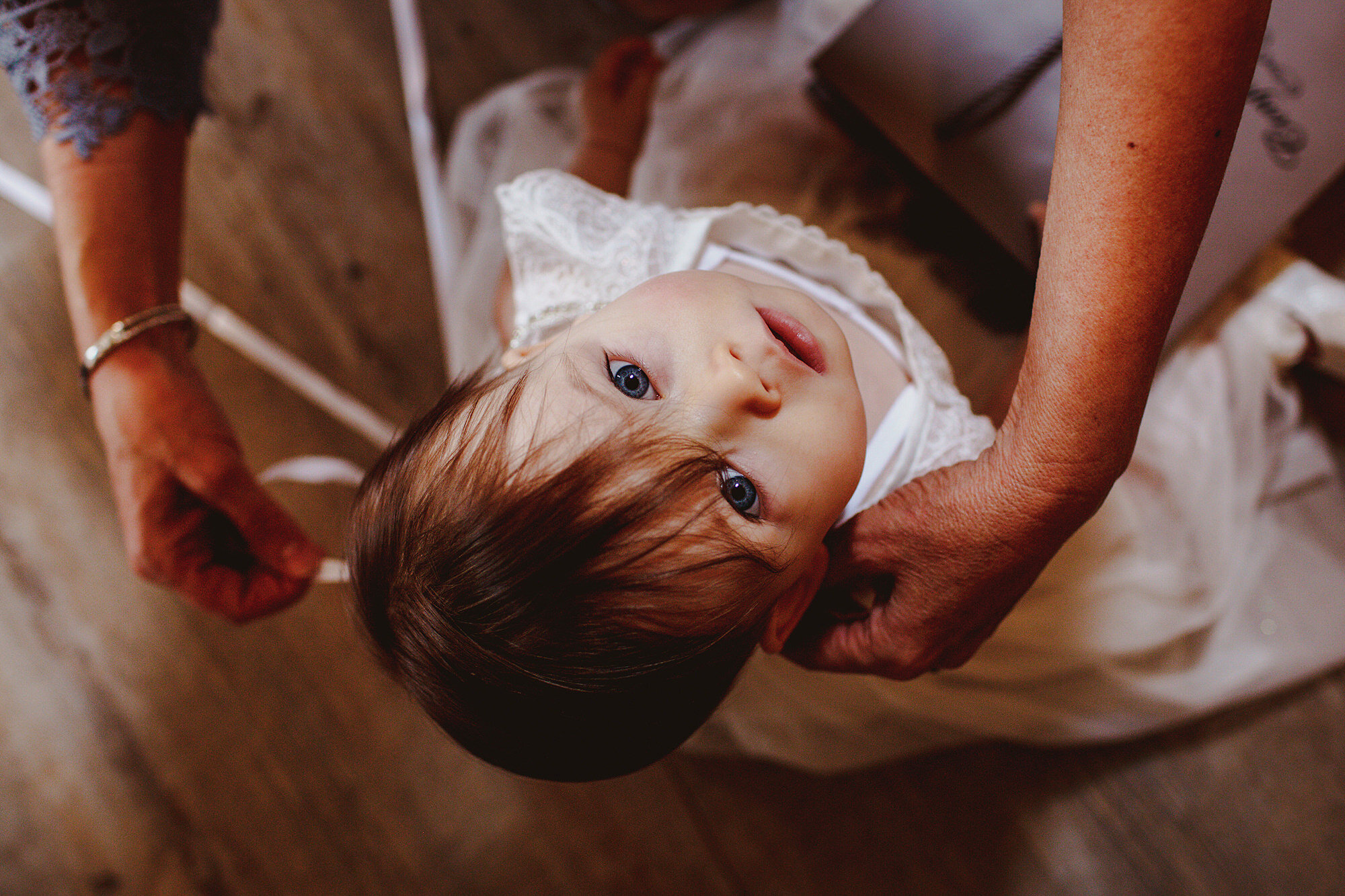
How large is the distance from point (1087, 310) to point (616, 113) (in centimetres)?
57

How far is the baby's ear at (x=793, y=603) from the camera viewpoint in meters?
0.55

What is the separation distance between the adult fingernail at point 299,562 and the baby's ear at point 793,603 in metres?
0.41

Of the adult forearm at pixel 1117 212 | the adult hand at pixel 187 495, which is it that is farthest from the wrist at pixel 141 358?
the adult forearm at pixel 1117 212

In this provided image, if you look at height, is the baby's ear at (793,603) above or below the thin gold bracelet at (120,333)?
above

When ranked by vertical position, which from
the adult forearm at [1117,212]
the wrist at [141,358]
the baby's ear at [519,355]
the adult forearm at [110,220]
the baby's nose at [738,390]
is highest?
the adult forearm at [1117,212]

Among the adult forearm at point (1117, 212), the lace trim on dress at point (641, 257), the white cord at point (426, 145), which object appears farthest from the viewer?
the white cord at point (426, 145)

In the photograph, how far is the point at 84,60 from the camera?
62 centimetres

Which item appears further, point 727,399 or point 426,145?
point 426,145

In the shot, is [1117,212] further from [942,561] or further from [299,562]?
[299,562]

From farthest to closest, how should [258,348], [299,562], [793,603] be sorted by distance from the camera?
[258,348]
[299,562]
[793,603]

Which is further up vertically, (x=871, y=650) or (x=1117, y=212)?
(x=1117, y=212)

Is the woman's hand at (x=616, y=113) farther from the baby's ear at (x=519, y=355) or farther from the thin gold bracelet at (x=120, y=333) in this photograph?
the thin gold bracelet at (x=120, y=333)

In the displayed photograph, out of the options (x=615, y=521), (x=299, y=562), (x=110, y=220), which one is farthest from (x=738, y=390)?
(x=110, y=220)

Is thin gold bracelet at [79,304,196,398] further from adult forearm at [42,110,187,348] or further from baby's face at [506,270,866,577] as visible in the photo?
baby's face at [506,270,866,577]
